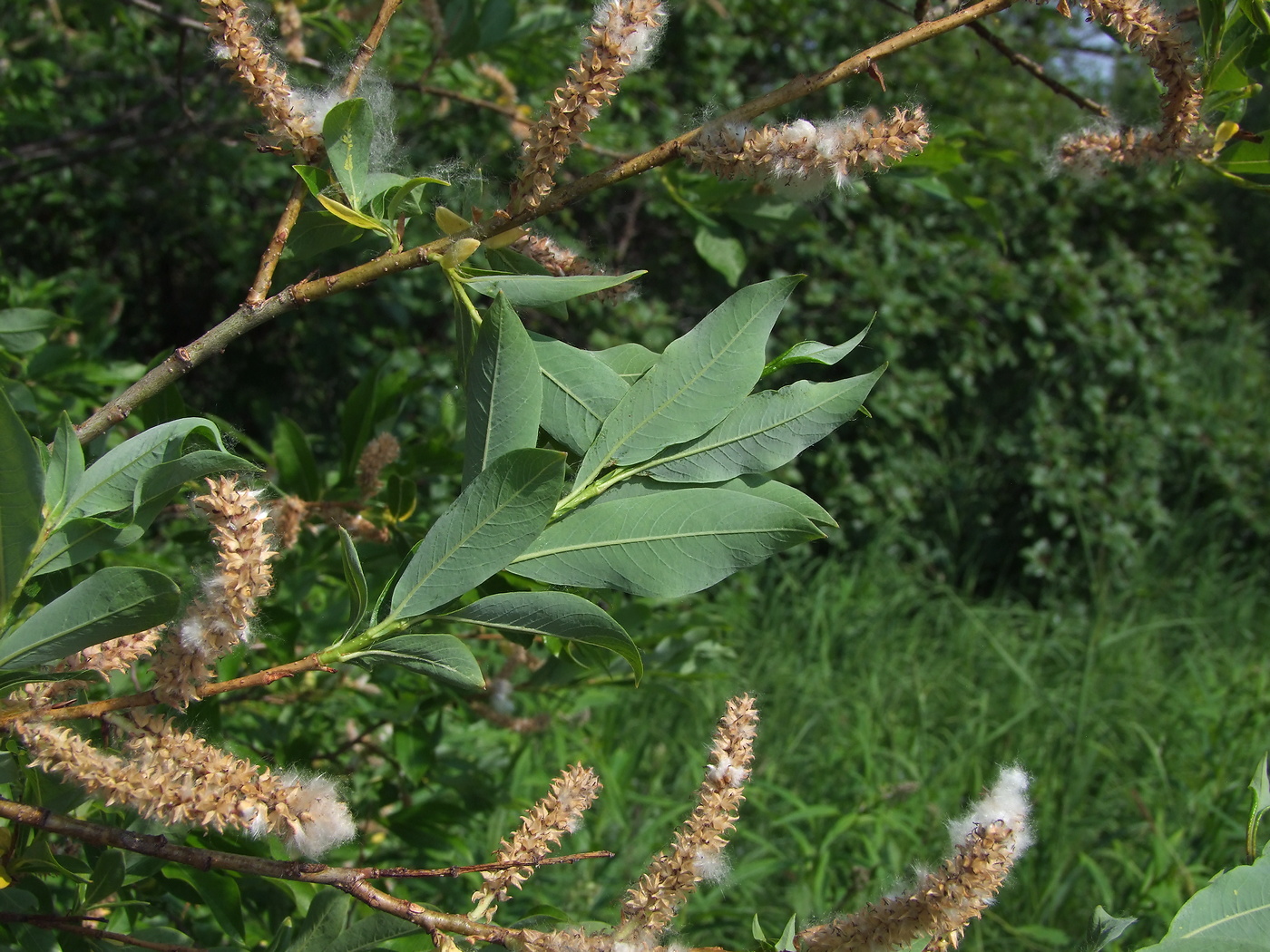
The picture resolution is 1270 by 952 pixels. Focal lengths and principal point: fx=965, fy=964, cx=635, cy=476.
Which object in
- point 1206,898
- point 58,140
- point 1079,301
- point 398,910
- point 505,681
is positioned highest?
point 58,140

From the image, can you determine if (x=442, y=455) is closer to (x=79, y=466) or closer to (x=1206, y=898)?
(x=79, y=466)


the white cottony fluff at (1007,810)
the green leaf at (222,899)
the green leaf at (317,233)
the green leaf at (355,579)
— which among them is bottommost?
the green leaf at (222,899)

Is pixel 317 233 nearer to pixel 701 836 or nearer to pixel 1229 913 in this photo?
pixel 701 836

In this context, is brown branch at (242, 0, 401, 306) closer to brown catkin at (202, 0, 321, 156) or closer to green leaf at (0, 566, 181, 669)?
brown catkin at (202, 0, 321, 156)

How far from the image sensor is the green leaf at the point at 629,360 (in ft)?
2.76

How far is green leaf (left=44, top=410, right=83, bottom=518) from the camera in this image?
0.66m

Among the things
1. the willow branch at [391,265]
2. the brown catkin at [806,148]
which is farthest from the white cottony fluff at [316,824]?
the brown catkin at [806,148]

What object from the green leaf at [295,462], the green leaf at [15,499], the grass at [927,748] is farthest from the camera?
the grass at [927,748]

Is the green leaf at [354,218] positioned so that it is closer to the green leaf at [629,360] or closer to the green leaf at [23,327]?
the green leaf at [629,360]

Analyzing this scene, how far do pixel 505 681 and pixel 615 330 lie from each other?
2892 mm

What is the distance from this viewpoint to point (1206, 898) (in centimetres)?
71

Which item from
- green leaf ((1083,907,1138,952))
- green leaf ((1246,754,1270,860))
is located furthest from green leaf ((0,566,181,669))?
green leaf ((1246,754,1270,860))

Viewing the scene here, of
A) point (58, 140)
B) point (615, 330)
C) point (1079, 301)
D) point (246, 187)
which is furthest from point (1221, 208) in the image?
point (58, 140)

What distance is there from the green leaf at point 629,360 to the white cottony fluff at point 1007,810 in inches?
17.1
